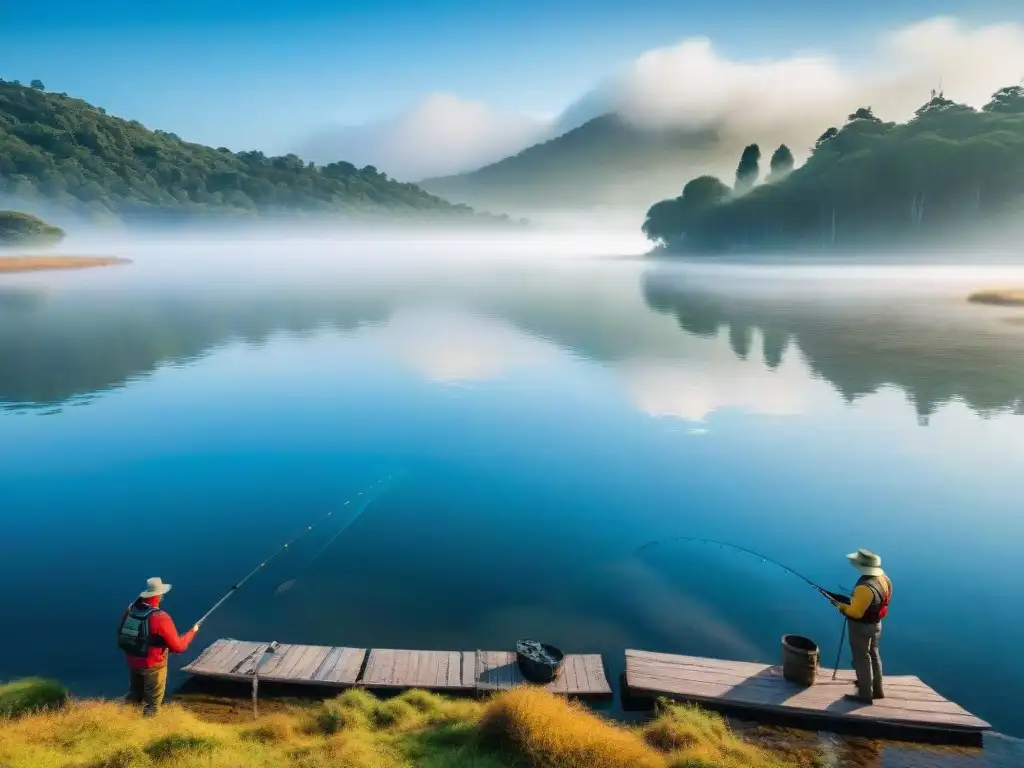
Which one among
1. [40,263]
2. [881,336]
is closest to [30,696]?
[881,336]

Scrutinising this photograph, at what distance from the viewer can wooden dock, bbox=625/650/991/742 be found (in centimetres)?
1193

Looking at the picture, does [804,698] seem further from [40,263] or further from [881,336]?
[40,263]

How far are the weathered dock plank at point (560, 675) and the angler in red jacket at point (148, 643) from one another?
16.5 feet

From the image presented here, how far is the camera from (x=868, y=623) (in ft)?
A: 40.4

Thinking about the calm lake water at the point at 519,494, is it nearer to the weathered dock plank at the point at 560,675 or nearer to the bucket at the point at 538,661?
the weathered dock plank at the point at 560,675

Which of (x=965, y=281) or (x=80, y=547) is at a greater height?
(x=965, y=281)

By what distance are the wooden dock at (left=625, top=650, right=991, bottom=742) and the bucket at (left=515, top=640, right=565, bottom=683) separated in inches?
50.9

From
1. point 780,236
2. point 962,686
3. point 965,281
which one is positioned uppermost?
point 780,236

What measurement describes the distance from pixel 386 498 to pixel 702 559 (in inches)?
385

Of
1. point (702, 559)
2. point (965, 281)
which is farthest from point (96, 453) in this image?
point (965, 281)

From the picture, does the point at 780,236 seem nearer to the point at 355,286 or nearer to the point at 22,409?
the point at 355,286

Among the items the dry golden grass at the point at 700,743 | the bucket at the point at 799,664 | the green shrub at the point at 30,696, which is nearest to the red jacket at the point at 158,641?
the green shrub at the point at 30,696

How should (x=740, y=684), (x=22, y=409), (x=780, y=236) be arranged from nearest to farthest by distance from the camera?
(x=740, y=684), (x=22, y=409), (x=780, y=236)

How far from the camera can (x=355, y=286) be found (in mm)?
136250
